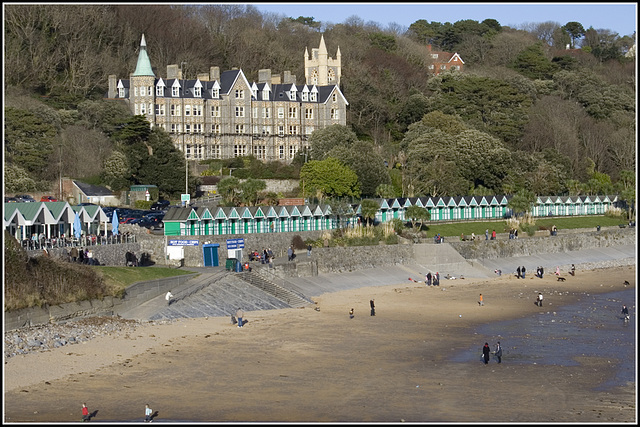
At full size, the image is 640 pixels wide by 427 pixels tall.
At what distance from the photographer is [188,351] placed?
36906 millimetres

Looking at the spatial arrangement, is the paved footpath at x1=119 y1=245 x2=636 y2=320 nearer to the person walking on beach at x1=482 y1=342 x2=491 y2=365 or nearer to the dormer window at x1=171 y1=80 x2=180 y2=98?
the person walking on beach at x1=482 y1=342 x2=491 y2=365

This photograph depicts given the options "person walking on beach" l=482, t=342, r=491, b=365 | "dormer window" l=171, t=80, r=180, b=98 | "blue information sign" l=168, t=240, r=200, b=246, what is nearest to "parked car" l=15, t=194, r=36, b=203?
"blue information sign" l=168, t=240, r=200, b=246

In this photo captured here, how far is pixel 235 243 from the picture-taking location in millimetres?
56844

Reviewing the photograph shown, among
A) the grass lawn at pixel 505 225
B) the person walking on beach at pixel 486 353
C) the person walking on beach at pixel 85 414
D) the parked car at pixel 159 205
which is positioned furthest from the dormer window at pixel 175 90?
the person walking on beach at pixel 85 414

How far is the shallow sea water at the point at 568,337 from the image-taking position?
122ft

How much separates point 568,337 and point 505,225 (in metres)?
37.7

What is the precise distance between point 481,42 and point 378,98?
5906 centimetres

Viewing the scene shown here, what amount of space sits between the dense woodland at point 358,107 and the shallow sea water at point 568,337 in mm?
29503

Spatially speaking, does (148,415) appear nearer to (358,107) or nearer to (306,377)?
(306,377)

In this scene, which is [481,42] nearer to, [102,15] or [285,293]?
[102,15]

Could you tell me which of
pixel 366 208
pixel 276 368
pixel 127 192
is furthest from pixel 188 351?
pixel 127 192

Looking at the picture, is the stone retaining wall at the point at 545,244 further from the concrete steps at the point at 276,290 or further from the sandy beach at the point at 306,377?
the sandy beach at the point at 306,377

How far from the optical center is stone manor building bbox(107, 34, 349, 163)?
302ft

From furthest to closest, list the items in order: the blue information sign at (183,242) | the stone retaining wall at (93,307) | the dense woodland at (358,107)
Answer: the dense woodland at (358,107)
the blue information sign at (183,242)
the stone retaining wall at (93,307)
